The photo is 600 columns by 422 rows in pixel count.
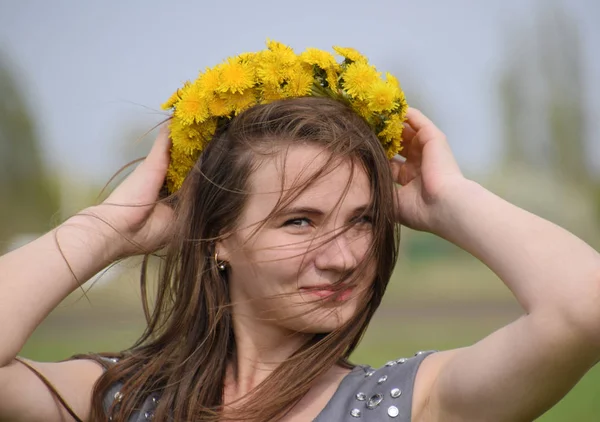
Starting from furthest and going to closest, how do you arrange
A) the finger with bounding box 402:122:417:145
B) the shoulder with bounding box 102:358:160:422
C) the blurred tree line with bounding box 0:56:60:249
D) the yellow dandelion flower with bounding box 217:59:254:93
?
the blurred tree line with bounding box 0:56:60:249 → the finger with bounding box 402:122:417:145 → the yellow dandelion flower with bounding box 217:59:254:93 → the shoulder with bounding box 102:358:160:422

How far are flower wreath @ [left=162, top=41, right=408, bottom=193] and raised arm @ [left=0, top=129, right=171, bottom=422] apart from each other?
0.17 meters

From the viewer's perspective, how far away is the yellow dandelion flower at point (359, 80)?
92.3 inches

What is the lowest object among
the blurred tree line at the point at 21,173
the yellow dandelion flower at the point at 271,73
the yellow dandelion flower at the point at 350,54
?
the blurred tree line at the point at 21,173

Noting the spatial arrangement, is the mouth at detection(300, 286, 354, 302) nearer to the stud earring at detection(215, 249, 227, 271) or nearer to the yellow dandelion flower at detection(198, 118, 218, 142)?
the stud earring at detection(215, 249, 227, 271)

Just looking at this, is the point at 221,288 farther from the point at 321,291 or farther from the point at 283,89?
the point at 283,89

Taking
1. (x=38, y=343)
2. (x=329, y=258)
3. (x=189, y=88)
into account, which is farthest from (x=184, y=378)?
(x=38, y=343)

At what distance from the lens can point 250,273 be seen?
2186 mm

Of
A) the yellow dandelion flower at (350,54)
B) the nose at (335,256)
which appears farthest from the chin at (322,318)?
the yellow dandelion flower at (350,54)

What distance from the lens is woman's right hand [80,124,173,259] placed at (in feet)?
7.85

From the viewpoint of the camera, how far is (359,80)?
7.72 feet

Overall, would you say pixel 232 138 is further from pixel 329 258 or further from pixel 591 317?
pixel 591 317

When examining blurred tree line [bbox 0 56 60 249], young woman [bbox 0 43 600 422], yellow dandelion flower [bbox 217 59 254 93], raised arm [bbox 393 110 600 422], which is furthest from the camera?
blurred tree line [bbox 0 56 60 249]

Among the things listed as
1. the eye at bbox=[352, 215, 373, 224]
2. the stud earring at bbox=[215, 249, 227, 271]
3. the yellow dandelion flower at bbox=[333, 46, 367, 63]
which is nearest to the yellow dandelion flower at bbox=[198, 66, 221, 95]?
the yellow dandelion flower at bbox=[333, 46, 367, 63]

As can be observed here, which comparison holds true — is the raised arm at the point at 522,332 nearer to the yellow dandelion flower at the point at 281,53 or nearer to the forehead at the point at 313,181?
the forehead at the point at 313,181
